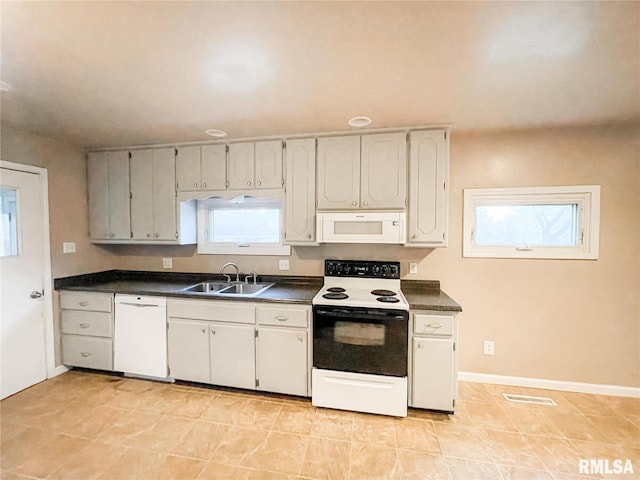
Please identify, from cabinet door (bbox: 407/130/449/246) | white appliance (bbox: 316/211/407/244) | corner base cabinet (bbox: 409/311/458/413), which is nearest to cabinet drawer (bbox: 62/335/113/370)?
white appliance (bbox: 316/211/407/244)

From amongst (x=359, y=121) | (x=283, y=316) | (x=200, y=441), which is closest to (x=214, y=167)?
(x=359, y=121)

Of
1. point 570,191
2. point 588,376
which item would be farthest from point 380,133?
point 588,376

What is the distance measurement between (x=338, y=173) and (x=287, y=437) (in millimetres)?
2139

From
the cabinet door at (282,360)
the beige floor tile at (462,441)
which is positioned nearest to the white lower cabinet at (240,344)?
the cabinet door at (282,360)

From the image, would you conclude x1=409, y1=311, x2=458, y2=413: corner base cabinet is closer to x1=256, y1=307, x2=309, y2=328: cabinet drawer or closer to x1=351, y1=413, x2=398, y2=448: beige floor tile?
x1=351, y1=413, x2=398, y2=448: beige floor tile

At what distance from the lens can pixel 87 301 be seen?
2824mm

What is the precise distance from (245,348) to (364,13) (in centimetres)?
245

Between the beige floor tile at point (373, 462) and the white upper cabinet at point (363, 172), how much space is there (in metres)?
1.81

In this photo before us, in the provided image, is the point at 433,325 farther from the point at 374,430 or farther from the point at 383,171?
the point at 383,171

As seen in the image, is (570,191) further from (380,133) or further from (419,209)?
(380,133)

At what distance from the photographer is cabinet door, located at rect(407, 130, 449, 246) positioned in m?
2.42

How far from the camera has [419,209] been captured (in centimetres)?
248

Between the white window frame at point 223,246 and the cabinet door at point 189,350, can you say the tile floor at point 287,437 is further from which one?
the white window frame at point 223,246

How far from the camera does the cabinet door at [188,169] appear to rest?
2.89 meters
